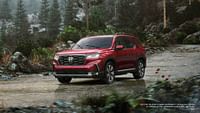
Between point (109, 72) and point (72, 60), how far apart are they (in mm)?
1354

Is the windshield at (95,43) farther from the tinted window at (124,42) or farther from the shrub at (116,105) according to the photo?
the shrub at (116,105)

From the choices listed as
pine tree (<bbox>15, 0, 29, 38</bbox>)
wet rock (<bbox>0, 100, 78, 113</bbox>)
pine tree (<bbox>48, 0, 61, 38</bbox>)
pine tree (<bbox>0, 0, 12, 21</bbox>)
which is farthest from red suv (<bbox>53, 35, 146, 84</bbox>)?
pine tree (<bbox>0, 0, 12, 21</bbox>)

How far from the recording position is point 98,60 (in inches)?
714

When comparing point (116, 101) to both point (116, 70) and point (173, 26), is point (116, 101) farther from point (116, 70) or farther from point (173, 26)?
point (173, 26)

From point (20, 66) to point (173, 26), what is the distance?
40.0 m

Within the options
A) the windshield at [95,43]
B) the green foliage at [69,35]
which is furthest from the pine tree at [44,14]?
the windshield at [95,43]

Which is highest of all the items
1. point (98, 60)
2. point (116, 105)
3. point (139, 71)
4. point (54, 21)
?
point (116, 105)

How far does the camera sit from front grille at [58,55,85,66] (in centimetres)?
1825

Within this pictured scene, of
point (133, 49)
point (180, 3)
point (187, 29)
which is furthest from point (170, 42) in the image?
point (133, 49)

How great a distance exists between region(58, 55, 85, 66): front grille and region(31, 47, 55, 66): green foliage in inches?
363

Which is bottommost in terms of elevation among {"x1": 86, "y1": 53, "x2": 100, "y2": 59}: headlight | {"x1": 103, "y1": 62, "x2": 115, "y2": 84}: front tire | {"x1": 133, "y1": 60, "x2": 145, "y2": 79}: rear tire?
{"x1": 133, "y1": 60, "x2": 145, "y2": 79}: rear tire

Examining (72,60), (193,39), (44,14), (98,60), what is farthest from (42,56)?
(44,14)

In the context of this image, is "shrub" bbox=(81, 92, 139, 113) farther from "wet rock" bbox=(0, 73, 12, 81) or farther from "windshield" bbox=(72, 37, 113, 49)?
"wet rock" bbox=(0, 73, 12, 81)

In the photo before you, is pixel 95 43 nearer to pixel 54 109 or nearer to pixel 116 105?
pixel 54 109
